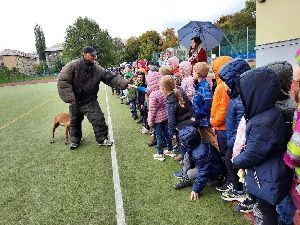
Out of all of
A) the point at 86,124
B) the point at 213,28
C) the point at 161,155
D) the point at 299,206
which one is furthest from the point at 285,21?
the point at 299,206

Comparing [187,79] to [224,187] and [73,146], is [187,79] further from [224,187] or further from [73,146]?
[73,146]

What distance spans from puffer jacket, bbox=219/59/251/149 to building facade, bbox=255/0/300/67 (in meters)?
10.5

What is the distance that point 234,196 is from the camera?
4727 millimetres

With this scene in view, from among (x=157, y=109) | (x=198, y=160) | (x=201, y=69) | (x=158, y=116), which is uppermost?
(x=201, y=69)

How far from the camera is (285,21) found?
47.0 feet

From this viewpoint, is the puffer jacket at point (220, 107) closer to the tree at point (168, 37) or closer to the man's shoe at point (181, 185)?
the man's shoe at point (181, 185)

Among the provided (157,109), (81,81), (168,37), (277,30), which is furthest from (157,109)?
(168,37)

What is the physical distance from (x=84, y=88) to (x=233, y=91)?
4.99m

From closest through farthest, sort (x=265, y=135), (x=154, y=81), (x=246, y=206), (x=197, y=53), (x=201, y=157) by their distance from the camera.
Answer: (x=265, y=135)
(x=246, y=206)
(x=201, y=157)
(x=154, y=81)
(x=197, y=53)

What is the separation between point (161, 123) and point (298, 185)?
4271 mm

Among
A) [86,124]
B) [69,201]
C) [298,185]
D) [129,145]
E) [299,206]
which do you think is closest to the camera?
[298,185]

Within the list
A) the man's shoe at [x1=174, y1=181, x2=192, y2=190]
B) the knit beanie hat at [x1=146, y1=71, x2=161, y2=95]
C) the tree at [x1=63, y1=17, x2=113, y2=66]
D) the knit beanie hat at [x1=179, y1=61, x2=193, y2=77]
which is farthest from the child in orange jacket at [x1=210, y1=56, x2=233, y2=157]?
the tree at [x1=63, y1=17, x2=113, y2=66]

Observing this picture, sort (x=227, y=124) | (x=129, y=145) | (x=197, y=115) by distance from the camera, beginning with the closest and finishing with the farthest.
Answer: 1. (x=227, y=124)
2. (x=197, y=115)
3. (x=129, y=145)

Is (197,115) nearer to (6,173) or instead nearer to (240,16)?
(6,173)
